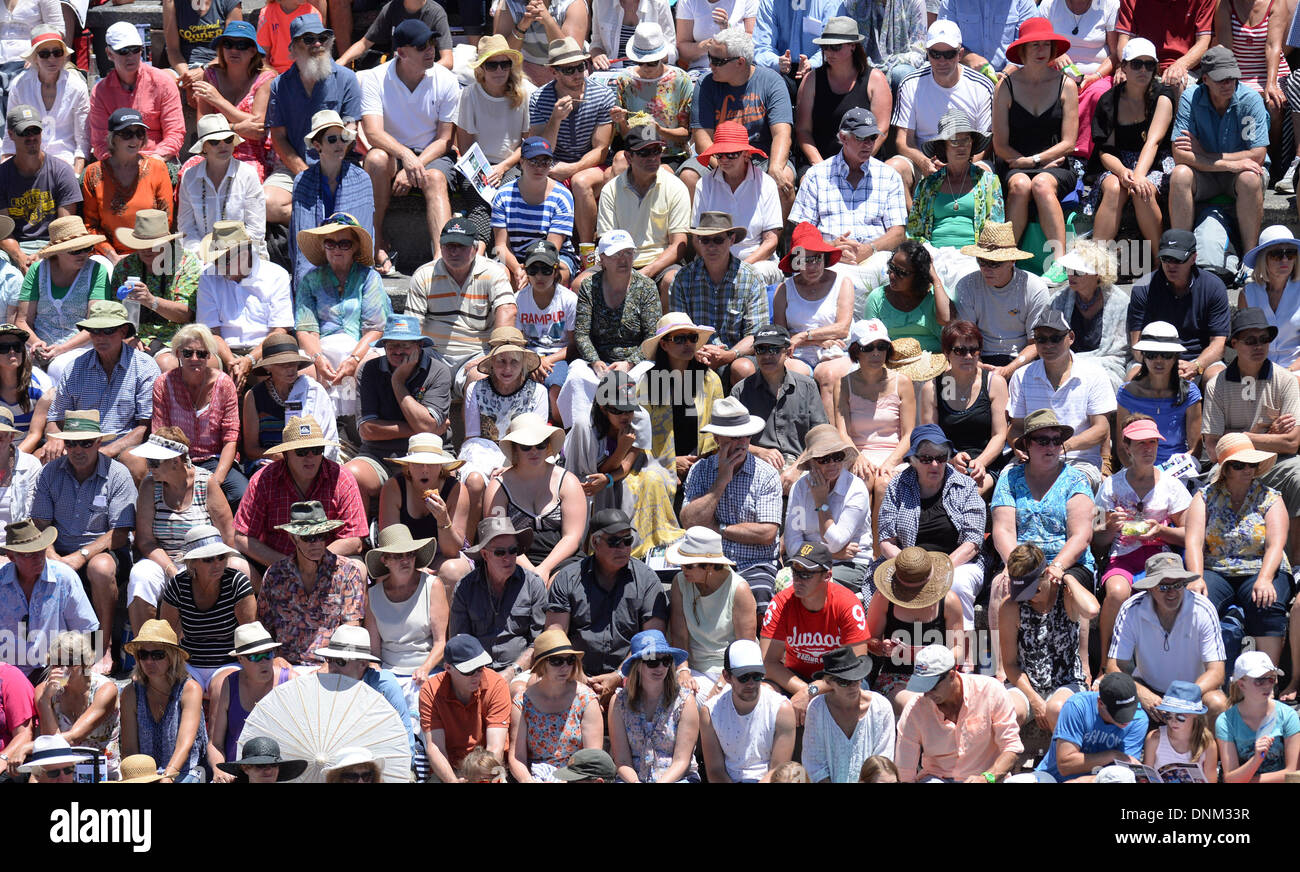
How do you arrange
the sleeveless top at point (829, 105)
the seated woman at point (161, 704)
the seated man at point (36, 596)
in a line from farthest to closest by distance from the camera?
the sleeveless top at point (829, 105) → the seated man at point (36, 596) → the seated woman at point (161, 704)

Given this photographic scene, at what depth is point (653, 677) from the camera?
10.2 metres

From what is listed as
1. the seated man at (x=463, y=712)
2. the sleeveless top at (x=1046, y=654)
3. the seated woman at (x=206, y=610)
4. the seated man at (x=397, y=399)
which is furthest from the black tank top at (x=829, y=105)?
the seated woman at (x=206, y=610)

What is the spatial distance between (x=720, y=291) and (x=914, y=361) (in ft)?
4.33

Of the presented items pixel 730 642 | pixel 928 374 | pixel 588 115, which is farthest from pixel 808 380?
pixel 588 115

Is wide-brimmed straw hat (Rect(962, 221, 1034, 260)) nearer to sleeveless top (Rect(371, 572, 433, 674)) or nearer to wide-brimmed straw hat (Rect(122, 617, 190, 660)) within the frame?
sleeveless top (Rect(371, 572, 433, 674))

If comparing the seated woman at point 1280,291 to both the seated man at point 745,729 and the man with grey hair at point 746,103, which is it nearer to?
the man with grey hair at point 746,103

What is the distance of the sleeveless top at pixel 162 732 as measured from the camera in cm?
1037

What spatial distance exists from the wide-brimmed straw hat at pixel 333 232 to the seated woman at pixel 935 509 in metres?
3.81

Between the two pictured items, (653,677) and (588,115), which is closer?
(653,677)

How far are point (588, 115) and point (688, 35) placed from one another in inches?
47.3

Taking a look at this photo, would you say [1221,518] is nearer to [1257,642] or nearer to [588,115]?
[1257,642]

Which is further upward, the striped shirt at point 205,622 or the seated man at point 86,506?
the seated man at point 86,506

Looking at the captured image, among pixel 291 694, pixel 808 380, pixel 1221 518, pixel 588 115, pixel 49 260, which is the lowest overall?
pixel 291 694

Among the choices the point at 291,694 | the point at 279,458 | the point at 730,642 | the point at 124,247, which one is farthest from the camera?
the point at 124,247
